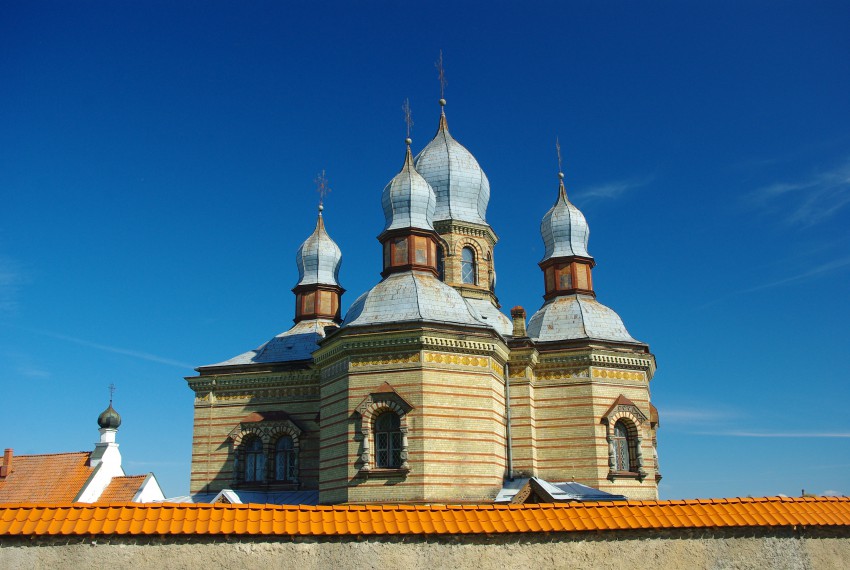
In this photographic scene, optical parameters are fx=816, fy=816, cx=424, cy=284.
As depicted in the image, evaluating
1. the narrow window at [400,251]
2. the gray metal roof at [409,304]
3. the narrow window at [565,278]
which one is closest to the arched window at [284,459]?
the gray metal roof at [409,304]

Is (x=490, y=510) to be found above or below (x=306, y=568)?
above

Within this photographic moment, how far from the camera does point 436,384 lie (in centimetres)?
1864

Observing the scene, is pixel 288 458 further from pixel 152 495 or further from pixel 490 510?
pixel 490 510

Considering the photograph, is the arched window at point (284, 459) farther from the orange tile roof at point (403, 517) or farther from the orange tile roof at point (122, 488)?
the orange tile roof at point (403, 517)

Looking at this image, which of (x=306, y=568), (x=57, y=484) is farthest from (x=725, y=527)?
(x=57, y=484)

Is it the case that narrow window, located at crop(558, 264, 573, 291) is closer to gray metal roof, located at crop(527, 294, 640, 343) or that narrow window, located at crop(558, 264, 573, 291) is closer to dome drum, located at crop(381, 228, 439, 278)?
gray metal roof, located at crop(527, 294, 640, 343)

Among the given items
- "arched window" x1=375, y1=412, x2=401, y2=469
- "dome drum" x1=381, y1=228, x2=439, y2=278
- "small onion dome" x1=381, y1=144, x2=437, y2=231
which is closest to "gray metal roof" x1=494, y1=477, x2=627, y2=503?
"arched window" x1=375, y1=412, x2=401, y2=469

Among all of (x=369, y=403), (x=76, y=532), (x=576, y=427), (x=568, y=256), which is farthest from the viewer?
(x=568, y=256)

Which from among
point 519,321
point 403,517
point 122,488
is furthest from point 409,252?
point 122,488

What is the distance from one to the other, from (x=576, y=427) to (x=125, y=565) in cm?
1505

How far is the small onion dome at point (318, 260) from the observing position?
89.9ft

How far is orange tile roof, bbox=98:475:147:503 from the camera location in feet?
88.7

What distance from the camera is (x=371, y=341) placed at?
62.2 feet

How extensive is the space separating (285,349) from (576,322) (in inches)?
343
